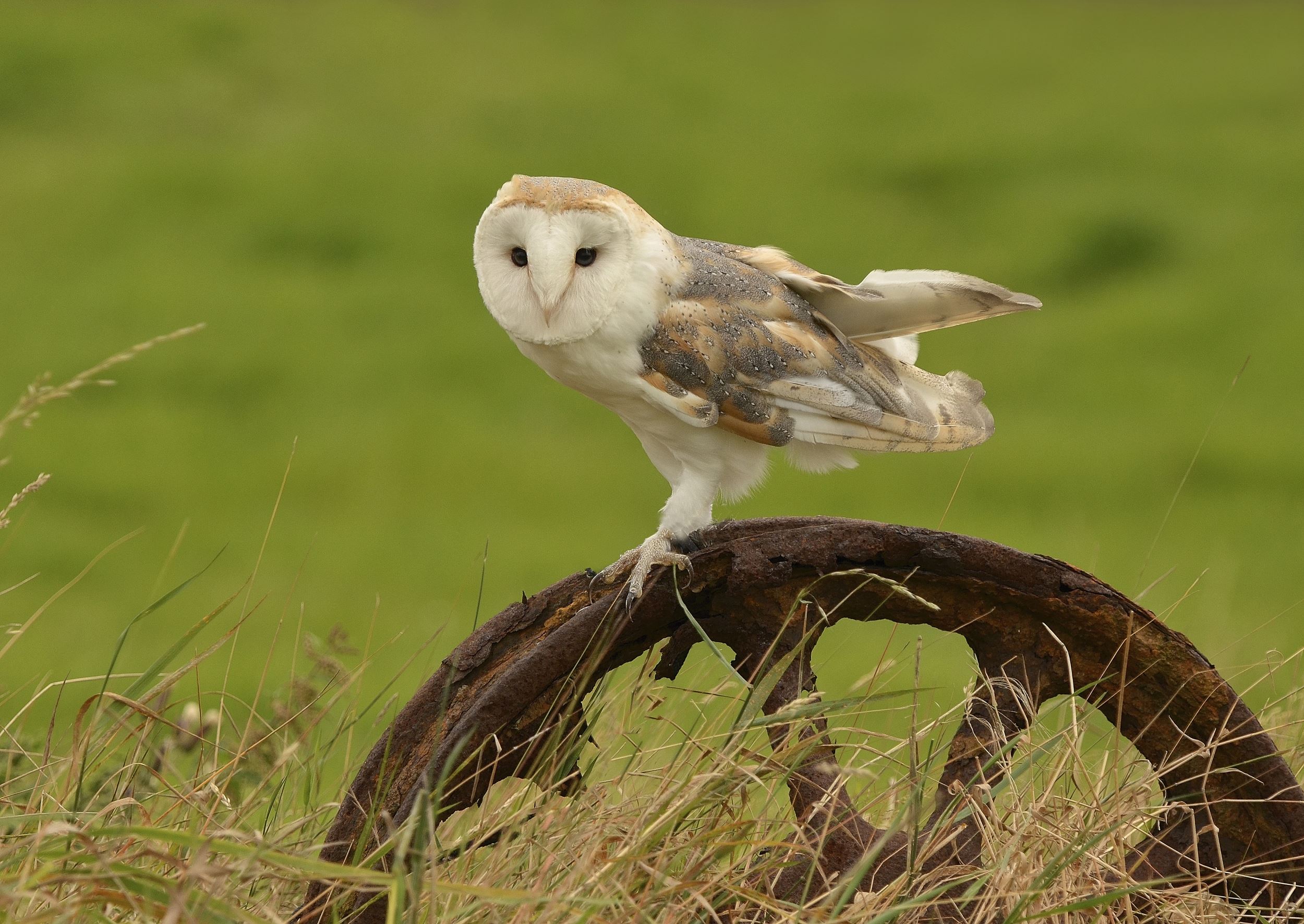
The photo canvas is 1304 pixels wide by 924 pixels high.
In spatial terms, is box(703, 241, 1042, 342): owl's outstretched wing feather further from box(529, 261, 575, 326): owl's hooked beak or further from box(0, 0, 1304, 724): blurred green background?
box(0, 0, 1304, 724): blurred green background

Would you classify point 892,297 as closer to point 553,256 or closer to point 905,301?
point 905,301

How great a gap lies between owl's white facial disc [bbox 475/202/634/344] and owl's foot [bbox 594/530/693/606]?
1.26 feet

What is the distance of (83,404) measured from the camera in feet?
28.5

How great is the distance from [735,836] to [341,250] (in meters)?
7.90

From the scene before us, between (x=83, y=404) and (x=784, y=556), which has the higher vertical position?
(x=784, y=556)

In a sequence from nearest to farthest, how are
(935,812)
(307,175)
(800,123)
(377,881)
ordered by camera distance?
1. (377,881)
2. (935,812)
3. (307,175)
4. (800,123)

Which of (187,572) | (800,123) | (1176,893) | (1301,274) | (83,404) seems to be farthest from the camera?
(800,123)

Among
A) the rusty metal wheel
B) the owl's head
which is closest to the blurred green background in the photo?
the rusty metal wheel

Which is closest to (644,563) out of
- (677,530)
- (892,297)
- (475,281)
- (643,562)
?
(643,562)

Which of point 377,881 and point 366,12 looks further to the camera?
point 366,12

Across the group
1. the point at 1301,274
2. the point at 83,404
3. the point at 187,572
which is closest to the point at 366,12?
the point at 83,404

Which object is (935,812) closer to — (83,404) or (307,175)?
(83,404)

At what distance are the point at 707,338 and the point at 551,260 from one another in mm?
326

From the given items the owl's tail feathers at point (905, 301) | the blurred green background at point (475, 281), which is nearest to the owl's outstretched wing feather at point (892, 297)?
the owl's tail feathers at point (905, 301)
